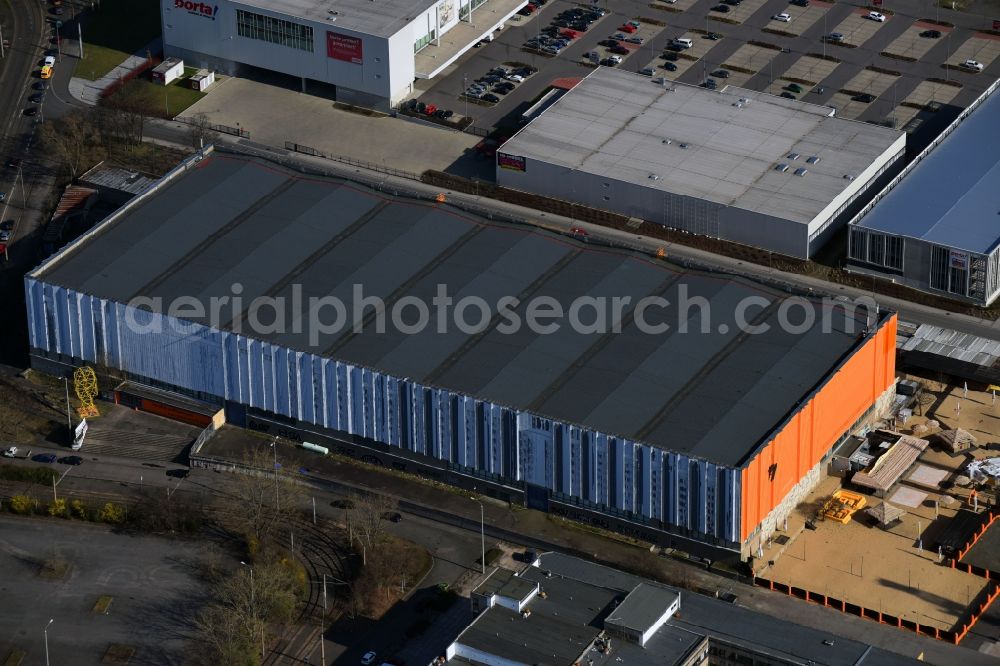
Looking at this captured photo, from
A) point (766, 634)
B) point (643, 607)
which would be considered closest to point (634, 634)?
point (643, 607)

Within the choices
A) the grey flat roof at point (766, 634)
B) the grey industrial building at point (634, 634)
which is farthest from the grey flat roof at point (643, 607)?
the grey flat roof at point (766, 634)

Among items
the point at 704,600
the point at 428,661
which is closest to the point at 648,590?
the point at 704,600

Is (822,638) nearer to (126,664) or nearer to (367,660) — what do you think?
(367,660)

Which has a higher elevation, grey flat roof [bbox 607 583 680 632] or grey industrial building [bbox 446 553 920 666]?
grey flat roof [bbox 607 583 680 632]

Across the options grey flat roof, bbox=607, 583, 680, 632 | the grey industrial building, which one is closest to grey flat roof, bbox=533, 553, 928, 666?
the grey industrial building

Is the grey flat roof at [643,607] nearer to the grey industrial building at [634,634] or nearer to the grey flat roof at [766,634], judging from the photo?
the grey industrial building at [634,634]

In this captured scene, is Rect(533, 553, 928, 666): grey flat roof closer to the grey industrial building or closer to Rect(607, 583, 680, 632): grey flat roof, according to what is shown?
the grey industrial building

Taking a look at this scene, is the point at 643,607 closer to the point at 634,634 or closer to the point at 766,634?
the point at 634,634
